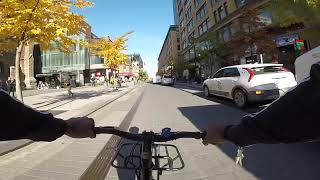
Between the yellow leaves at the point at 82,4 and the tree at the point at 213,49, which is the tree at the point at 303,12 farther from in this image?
the tree at the point at 213,49

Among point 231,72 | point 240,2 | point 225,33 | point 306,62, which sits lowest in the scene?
point 231,72

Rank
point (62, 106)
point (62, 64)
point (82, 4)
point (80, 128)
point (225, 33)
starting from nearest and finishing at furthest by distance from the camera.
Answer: point (80, 128)
point (62, 106)
point (82, 4)
point (225, 33)
point (62, 64)

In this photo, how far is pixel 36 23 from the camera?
15.3m

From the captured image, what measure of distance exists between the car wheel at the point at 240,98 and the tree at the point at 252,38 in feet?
46.2

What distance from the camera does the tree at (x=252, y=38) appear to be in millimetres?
26906

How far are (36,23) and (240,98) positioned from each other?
927 cm

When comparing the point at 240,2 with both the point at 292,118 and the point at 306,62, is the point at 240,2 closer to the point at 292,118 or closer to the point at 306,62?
the point at 306,62

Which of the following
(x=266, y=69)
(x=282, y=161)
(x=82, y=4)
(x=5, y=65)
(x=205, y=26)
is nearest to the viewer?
(x=282, y=161)

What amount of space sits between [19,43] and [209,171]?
13.3 metres

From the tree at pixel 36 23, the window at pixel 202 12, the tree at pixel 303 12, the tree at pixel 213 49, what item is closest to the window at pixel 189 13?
the window at pixel 202 12

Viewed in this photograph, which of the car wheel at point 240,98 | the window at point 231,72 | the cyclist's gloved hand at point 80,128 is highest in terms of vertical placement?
the window at point 231,72

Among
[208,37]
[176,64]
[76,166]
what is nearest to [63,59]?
[176,64]

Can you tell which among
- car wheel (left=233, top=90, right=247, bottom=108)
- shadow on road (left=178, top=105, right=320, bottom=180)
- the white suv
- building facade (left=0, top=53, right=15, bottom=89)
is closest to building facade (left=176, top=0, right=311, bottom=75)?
the white suv

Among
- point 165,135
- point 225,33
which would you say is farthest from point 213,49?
point 165,135
